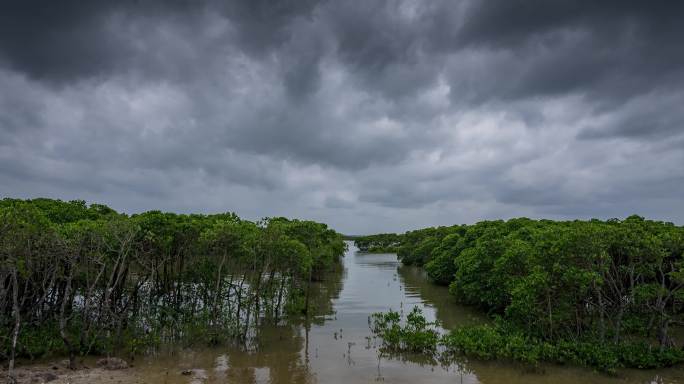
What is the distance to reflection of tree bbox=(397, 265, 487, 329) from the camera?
30469 millimetres

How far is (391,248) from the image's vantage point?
142875 millimetres

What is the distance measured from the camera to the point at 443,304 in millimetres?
37531

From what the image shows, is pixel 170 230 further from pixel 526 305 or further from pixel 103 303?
pixel 526 305

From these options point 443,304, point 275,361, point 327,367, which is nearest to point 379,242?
point 443,304

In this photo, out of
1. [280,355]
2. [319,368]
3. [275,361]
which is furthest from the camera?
[280,355]

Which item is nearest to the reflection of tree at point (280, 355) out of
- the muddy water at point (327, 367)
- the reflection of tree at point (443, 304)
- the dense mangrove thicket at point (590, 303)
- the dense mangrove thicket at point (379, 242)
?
the muddy water at point (327, 367)

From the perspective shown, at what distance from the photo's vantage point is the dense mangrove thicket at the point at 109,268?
17250 mm

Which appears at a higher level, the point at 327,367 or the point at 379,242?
the point at 379,242

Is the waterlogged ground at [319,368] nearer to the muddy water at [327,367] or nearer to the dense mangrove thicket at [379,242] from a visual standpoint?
the muddy water at [327,367]

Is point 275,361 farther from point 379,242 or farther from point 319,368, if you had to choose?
point 379,242

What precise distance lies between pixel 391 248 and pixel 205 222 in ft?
402

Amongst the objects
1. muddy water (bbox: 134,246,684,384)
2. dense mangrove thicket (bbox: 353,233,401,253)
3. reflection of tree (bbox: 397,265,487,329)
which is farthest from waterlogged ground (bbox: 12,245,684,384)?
dense mangrove thicket (bbox: 353,233,401,253)

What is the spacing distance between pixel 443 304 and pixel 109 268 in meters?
26.4

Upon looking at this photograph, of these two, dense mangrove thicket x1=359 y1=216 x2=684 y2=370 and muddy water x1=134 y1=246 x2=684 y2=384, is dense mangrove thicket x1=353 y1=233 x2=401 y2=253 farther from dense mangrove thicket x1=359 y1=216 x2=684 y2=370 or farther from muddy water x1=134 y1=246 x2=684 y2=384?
dense mangrove thicket x1=359 y1=216 x2=684 y2=370
